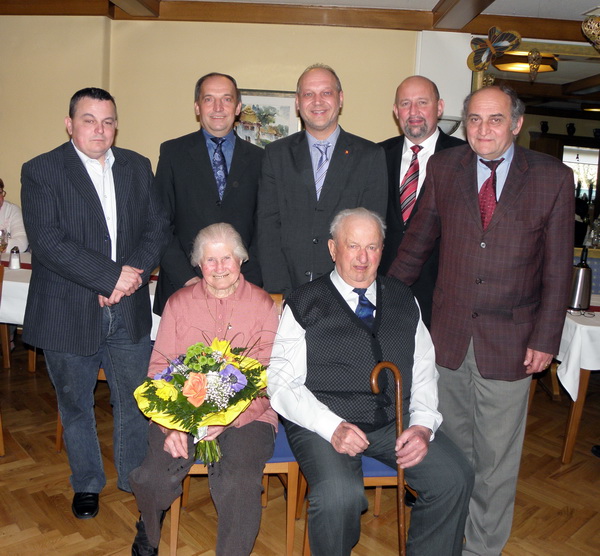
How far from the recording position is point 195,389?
206cm

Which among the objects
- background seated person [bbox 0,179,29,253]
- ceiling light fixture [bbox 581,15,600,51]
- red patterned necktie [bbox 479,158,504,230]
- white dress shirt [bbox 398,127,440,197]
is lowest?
background seated person [bbox 0,179,29,253]

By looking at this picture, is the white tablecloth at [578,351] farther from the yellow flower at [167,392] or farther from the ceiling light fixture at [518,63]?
the ceiling light fixture at [518,63]

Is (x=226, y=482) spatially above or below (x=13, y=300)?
below

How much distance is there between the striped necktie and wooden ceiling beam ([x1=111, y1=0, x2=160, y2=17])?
9.60 feet

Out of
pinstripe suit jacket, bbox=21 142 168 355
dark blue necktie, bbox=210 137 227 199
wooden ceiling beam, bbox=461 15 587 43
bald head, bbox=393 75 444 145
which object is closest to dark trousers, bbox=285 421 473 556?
pinstripe suit jacket, bbox=21 142 168 355

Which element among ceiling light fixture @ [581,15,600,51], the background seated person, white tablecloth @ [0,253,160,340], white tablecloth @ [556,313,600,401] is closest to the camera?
white tablecloth @ [556,313,600,401]

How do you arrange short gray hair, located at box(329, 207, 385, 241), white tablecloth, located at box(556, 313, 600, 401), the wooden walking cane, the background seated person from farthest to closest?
the background seated person
white tablecloth, located at box(556, 313, 600, 401)
short gray hair, located at box(329, 207, 385, 241)
the wooden walking cane

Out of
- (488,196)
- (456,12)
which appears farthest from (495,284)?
(456,12)

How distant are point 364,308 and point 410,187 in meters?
0.81

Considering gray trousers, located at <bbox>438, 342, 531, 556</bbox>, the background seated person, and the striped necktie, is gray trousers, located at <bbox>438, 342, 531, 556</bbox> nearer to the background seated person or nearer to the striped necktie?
the striped necktie

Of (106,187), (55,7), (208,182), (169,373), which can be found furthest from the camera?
(55,7)

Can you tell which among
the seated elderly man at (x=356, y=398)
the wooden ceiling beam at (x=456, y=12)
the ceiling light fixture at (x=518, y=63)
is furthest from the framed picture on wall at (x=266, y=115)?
the seated elderly man at (x=356, y=398)

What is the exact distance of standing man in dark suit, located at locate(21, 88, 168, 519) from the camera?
2.57 meters

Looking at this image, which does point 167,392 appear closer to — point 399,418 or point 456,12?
point 399,418
